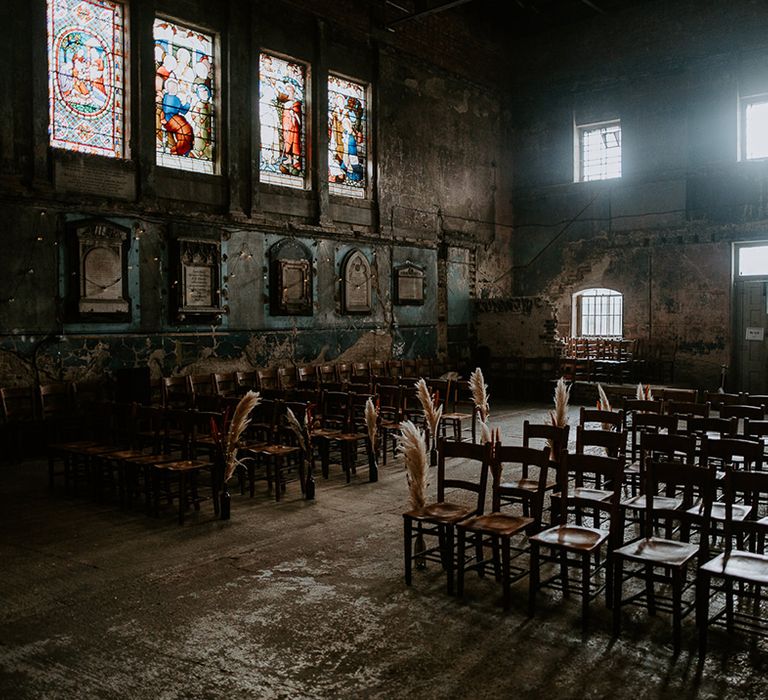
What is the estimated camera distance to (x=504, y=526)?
500 centimetres

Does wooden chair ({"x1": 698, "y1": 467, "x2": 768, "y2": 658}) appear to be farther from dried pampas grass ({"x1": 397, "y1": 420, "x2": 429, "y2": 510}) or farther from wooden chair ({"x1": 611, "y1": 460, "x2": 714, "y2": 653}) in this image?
dried pampas grass ({"x1": 397, "y1": 420, "x2": 429, "y2": 510})

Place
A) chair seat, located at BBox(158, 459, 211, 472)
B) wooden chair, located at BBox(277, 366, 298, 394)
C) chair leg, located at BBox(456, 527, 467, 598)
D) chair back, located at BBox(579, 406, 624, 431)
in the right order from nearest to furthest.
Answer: chair leg, located at BBox(456, 527, 467, 598) < chair seat, located at BBox(158, 459, 211, 472) < chair back, located at BBox(579, 406, 624, 431) < wooden chair, located at BBox(277, 366, 298, 394)

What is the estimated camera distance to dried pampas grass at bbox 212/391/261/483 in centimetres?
726

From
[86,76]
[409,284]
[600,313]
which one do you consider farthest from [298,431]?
[600,313]

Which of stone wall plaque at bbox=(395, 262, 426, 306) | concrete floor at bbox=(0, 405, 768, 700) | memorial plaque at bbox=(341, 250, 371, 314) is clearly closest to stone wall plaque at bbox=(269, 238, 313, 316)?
memorial plaque at bbox=(341, 250, 371, 314)

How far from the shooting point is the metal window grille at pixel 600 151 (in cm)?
1936

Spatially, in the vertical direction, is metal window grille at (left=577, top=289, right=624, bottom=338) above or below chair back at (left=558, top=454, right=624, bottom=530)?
above

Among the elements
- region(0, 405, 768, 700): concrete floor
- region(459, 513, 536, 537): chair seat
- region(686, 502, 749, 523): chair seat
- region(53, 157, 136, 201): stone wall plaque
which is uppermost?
region(53, 157, 136, 201): stone wall plaque

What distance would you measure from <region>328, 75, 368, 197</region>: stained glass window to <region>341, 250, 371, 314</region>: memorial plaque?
1.49m

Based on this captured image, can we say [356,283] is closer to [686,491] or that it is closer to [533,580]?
[686,491]

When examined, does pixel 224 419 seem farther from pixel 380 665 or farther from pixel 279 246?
pixel 279 246

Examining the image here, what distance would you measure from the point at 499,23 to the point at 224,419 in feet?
54.9

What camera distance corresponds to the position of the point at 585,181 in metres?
19.7

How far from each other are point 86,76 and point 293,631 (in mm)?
10438
